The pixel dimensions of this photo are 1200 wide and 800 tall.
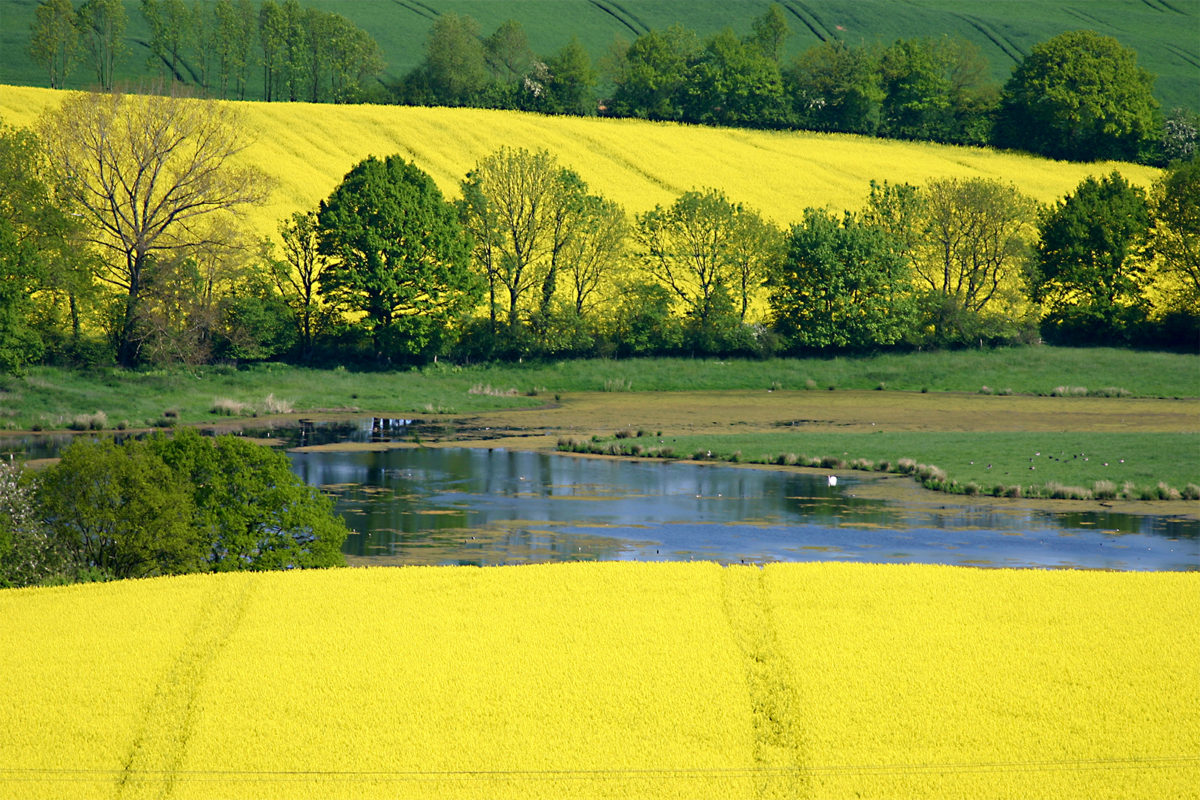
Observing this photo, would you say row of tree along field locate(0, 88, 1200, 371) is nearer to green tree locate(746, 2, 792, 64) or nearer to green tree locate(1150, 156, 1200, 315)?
green tree locate(1150, 156, 1200, 315)

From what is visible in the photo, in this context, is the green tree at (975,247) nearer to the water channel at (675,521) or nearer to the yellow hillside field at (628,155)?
the yellow hillside field at (628,155)

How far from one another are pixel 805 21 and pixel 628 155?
9171 cm

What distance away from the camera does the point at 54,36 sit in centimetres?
12112

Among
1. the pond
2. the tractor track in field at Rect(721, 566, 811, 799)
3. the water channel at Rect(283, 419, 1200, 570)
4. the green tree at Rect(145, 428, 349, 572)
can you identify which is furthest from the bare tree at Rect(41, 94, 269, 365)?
the tractor track in field at Rect(721, 566, 811, 799)

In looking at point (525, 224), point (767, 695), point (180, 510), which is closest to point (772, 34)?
point (525, 224)

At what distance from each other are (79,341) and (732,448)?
104ft

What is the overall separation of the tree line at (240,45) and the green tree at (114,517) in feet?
360

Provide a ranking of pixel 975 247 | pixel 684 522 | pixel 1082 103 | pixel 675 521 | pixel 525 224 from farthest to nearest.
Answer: pixel 1082 103, pixel 975 247, pixel 525 224, pixel 675 521, pixel 684 522

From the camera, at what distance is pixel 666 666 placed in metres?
13.8

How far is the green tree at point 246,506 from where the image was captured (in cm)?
2109

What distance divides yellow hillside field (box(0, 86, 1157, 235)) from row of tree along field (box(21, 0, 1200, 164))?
18.4ft

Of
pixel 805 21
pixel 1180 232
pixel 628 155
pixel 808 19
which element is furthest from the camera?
pixel 808 19

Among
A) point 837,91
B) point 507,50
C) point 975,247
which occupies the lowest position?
point 975,247

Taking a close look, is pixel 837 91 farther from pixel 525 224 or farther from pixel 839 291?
pixel 525 224
